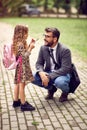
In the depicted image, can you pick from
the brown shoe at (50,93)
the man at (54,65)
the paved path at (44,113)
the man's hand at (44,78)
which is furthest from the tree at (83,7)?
the man's hand at (44,78)

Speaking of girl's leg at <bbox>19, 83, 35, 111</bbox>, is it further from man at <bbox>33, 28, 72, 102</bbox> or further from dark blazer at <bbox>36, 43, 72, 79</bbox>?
dark blazer at <bbox>36, 43, 72, 79</bbox>

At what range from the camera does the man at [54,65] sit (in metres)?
6.23

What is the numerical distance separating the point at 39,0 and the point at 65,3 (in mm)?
4986

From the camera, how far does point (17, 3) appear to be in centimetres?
4056

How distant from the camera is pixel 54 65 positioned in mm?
6566

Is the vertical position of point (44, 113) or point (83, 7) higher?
point (44, 113)

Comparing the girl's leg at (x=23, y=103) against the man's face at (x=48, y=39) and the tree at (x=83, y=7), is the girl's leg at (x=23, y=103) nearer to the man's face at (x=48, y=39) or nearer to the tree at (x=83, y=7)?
the man's face at (x=48, y=39)

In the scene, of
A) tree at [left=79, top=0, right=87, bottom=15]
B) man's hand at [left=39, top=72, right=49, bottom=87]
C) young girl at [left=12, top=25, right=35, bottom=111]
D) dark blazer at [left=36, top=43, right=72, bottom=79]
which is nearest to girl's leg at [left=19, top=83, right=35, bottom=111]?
young girl at [left=12, top=25, right=35, bottom=111]

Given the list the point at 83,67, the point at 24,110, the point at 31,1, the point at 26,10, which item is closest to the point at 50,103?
the point at 24,110

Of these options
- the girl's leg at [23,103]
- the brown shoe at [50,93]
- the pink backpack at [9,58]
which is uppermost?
the pink backpack at [9,58]

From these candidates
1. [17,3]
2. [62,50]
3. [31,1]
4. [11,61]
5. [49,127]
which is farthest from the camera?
[31,1]

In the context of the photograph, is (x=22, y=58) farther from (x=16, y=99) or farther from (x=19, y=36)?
(x=16, y=99)

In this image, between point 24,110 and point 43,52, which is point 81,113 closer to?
point 24,110

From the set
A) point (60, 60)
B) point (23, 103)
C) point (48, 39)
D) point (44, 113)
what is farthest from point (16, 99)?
point (48, 39)
